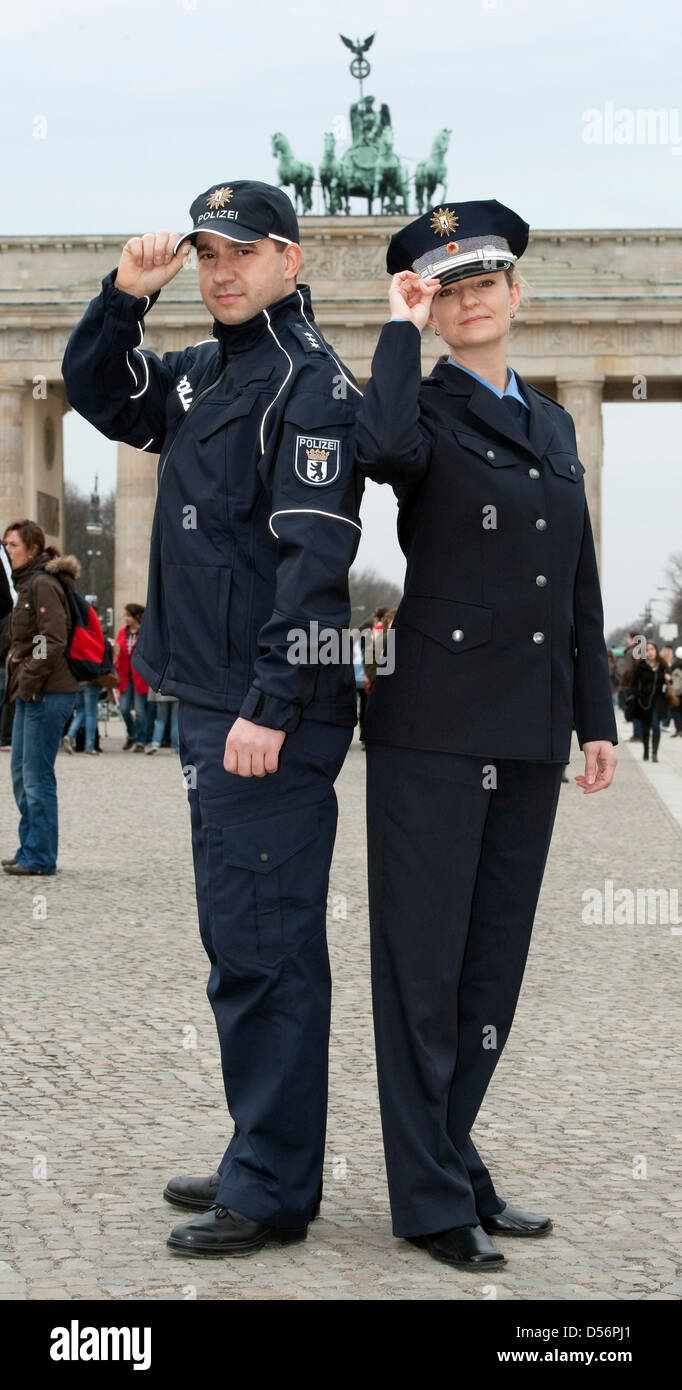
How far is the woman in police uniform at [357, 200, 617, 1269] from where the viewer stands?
3957mm

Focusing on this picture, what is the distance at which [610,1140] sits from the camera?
4891mm

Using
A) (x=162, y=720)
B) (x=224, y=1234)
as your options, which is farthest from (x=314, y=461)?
(x=162, y=720)

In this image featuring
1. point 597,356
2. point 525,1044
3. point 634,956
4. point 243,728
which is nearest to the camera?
point 243,728

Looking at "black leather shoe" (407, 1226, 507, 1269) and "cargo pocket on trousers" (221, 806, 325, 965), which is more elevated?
"cargo pocket on trousers" (221, 806, 325, 965)

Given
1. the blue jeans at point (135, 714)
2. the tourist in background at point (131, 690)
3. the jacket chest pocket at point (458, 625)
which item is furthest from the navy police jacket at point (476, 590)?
the blue jeans at point (135, 714)

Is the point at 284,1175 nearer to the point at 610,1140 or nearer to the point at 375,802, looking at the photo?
the point at 375,802

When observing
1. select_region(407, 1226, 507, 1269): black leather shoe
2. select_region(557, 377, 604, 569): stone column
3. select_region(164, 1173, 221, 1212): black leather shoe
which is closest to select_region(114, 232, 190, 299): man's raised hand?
select_region(164, 1173, 221, 1212): black leather shoe

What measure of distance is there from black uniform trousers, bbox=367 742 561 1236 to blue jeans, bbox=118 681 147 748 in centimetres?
2030

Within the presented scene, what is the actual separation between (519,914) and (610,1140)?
1076 millimetres

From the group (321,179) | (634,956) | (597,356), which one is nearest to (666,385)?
(597,356)

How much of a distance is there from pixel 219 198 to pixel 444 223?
0.48 m

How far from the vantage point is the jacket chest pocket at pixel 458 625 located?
3973 mm

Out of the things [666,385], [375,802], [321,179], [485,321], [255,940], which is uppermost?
[321,179]

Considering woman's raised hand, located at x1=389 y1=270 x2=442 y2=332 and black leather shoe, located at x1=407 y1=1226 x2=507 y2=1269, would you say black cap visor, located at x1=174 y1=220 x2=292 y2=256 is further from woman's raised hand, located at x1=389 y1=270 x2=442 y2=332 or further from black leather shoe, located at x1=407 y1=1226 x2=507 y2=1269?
black leather shoe, located at x1=407 y1=1226 x2=507 y2=1269
